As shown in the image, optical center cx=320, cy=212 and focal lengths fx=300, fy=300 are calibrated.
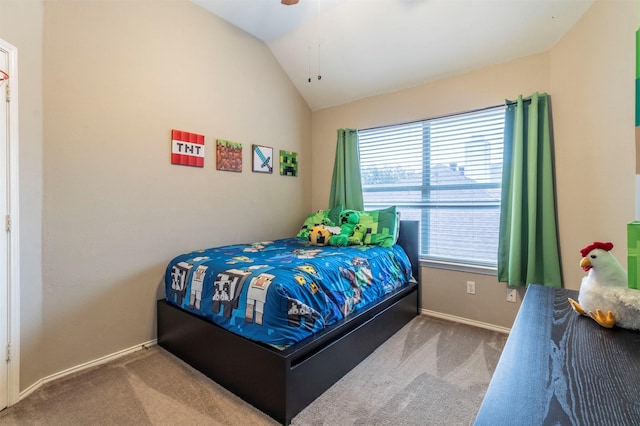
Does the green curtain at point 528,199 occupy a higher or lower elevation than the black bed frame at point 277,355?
higher

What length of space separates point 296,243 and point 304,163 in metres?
1.22

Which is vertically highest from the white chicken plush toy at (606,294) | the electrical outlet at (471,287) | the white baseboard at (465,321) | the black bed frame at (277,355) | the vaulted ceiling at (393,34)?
the vaulted ceiling at (393,34)

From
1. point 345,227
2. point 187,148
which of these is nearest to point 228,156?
point 187,148

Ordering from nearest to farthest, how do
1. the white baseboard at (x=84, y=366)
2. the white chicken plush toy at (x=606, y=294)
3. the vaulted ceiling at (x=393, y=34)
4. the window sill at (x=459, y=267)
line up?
the white chicken plush toy at (x=606, y=294) < the white baseboard at (x=84, y=366) < the vaulted ceiling at (x=393, y=34) < the window sill at (x=459, y=267)

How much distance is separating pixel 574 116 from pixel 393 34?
1.59 metres

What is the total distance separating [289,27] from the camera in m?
2.99

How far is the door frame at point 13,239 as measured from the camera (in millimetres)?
1643

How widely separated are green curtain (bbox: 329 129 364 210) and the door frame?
8.86 feet

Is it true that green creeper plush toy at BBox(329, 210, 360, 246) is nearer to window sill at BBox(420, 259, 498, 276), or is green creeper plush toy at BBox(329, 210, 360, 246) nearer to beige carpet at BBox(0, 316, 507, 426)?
window sill at BBox(420, 259, 498, 276)

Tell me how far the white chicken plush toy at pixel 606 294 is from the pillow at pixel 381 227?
1855mm

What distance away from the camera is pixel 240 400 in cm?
170

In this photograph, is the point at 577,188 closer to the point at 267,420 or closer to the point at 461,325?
the point at 461,325

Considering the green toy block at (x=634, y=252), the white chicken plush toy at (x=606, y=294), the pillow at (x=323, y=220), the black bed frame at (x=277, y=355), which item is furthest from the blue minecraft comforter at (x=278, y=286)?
the green toy block at (x=634, y=252)

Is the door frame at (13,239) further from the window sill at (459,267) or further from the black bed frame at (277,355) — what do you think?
the window sill at (459,267)
